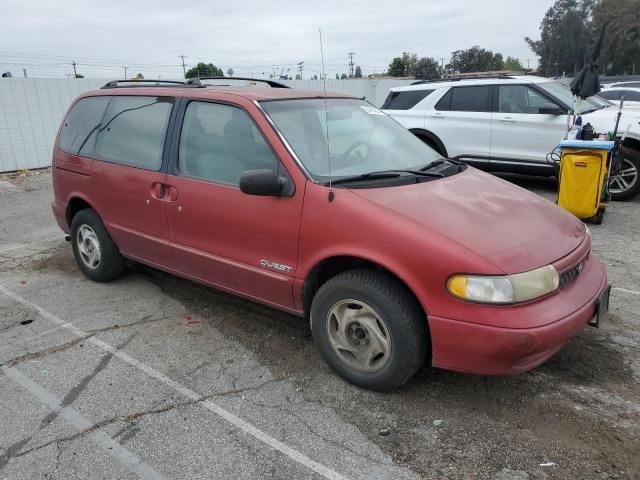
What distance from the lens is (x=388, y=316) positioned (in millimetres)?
2854

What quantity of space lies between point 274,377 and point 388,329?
884mm

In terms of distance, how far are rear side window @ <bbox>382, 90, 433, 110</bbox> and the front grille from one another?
21.9ft

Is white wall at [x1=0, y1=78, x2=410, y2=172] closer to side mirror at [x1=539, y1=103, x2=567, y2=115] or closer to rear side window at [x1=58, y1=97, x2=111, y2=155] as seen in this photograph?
side mirror at [x1=539, y1=103, x2=567, y2=115]

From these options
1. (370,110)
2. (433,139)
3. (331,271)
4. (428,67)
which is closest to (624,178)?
(433,139)

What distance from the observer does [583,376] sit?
3.22 metres

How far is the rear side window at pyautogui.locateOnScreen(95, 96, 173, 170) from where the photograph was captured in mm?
4137

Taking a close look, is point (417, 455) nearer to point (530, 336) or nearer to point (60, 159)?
point (530, 336)

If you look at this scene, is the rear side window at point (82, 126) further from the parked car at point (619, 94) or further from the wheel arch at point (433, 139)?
the parked car at point (619, 94)

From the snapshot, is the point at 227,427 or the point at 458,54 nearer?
the point at 227,427

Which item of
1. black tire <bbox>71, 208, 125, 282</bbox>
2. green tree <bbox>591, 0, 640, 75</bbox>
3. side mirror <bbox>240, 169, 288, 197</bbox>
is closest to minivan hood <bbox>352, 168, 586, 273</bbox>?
side mirror <bbox>240, 169, 288, 197</bbox>

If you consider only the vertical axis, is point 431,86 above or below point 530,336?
above

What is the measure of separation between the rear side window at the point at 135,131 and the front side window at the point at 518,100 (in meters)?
6.00

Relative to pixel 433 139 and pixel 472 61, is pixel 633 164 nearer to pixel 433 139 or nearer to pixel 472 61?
pixel 433 139

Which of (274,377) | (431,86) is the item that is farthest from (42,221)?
(431,86)
